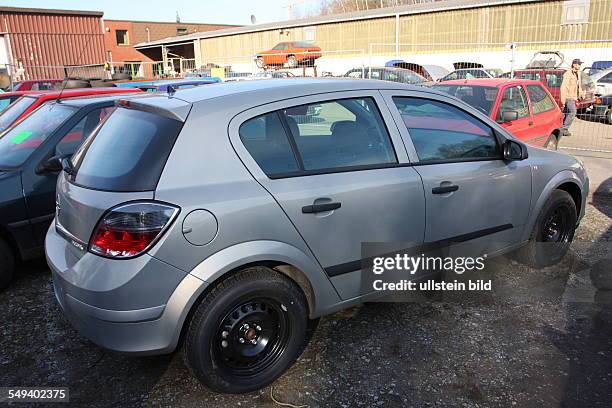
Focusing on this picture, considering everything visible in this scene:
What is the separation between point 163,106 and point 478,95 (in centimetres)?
632

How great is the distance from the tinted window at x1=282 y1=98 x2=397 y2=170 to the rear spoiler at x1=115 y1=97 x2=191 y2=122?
0.57m

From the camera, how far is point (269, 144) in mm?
2793

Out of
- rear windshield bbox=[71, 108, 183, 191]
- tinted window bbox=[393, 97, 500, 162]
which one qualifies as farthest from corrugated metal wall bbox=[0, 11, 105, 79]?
tinted window bbox=[393, 97, 500, 162]

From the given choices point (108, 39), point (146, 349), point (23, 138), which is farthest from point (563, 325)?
point (108, 39)

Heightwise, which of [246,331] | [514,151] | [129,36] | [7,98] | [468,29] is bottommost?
[246,331]

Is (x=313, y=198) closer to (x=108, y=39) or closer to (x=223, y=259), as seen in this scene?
(x=223, y=259)

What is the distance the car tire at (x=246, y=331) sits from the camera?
2.58 metres

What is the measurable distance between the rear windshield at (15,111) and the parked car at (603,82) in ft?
53.5

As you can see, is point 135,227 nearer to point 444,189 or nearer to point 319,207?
point 319,207

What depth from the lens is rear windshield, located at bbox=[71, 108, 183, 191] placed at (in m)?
2.52

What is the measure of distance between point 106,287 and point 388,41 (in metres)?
32.2

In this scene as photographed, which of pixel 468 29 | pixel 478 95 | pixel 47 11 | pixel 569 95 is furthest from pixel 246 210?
pixel 47 11

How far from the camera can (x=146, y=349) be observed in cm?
252

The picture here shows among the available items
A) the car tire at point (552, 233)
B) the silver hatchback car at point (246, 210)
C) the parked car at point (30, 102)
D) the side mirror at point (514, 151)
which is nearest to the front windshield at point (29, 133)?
the parked car at point (30, 102)
